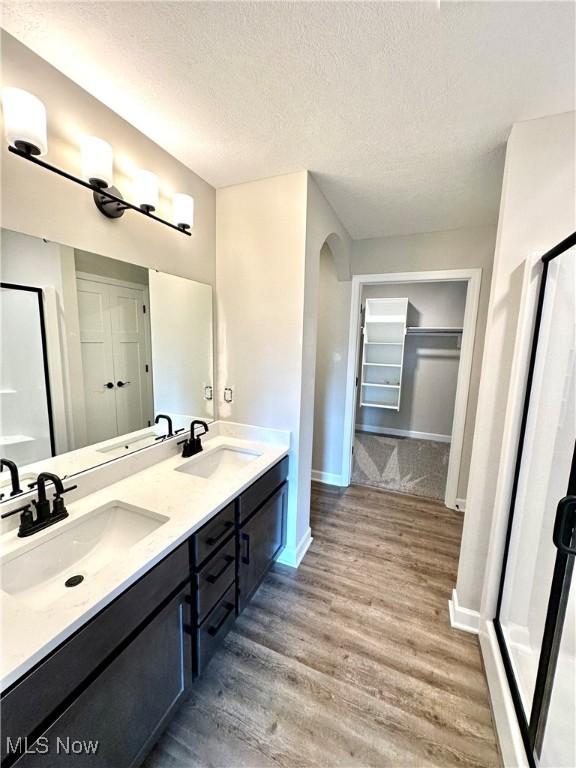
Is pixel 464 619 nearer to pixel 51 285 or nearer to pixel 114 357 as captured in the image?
pixel 114 357

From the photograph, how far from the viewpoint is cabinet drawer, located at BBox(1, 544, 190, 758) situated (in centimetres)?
67

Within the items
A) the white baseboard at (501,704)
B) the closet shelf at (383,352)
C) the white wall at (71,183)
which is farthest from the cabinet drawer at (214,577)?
the closet shelf at (383,352)

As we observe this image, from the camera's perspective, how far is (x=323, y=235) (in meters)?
2.15

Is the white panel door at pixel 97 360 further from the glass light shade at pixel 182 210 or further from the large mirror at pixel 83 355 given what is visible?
the glass light shade at pixel 182 210

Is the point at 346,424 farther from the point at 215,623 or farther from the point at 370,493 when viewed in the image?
the point at 215,623

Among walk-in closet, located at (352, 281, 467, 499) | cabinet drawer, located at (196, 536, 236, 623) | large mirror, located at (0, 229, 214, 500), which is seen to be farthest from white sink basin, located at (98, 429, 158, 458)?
walk-in closet, located at (352, 281, 467, 499)

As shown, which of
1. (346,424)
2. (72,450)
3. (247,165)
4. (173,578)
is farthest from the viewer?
(346,424)

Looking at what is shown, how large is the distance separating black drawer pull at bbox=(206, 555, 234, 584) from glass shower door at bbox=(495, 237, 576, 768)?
1250 millimetres

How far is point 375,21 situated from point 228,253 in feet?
4.33

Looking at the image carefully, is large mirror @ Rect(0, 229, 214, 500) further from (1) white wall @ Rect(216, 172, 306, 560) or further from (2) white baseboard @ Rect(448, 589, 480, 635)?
(2) white baseboard @ Rect(448, 589, 480, 635)

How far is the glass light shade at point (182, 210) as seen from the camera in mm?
1624

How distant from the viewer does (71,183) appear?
4.09 feet

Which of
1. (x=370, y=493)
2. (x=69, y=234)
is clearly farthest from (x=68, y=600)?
(x=370, y=493)

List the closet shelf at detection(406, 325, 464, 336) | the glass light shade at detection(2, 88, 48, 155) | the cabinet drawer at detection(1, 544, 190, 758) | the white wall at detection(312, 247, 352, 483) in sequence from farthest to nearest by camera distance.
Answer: the closet shelf at detection(406, 325, 464, 336), the white wall at detection(312, 247, 352, 483), the glass light shade at detection(2, 88, 48, 155), the cabinet drawer at detection(1, 544, 190, 758)
